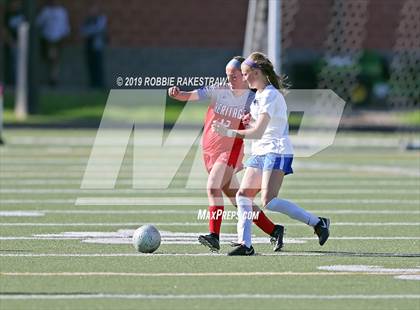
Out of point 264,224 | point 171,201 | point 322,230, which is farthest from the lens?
point 171,201

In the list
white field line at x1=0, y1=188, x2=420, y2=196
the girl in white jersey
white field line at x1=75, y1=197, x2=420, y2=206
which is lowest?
white field line at x1=0, y1=188, x2=420, y2=196

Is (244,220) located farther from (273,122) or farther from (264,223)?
(273,122)

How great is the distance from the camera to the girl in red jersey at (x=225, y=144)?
11.7 meters

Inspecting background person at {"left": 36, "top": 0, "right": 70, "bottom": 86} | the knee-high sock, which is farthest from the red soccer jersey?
background person at {"left": 36, "top": 0, "right": 70, "bottom": 86}

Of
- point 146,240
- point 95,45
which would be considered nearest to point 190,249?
point 146,240

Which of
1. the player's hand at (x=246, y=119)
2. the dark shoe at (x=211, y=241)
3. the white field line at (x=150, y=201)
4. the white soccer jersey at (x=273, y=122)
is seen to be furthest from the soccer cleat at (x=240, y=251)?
the white field line at (x=150, y=201)

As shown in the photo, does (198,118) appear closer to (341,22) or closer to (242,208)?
(341,22)

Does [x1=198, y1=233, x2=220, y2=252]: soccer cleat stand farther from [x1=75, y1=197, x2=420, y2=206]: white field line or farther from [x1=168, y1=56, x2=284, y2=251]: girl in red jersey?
[x1=75, y1=197, x2=420, y2=206]: white field line

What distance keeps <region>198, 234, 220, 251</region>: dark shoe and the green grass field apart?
0.10m

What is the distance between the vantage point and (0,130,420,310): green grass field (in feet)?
30.5

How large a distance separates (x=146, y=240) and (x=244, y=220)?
0.81m

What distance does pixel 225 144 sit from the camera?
11.8 metres
